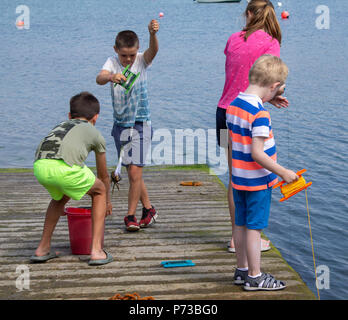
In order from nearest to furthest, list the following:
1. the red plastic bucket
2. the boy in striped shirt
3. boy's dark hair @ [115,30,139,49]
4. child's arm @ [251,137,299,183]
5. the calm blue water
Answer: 1. child's arm @ [251,137,299,183]
2. the boy in striped shirt
3. the red plastic bucket
4. boy's dark hair @ [115,30,139,49]
5. the calm blue water

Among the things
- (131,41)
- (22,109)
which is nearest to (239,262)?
(131,41)

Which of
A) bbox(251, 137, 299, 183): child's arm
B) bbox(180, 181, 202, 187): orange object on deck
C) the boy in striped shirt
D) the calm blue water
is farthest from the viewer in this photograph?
the calm blue water

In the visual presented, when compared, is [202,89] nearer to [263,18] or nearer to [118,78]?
[118,78]

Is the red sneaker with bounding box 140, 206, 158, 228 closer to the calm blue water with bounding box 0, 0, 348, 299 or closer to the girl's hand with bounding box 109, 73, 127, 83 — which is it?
the girl's hand with bounding box 109, 73, 127, 83

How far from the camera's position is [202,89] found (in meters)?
16.7

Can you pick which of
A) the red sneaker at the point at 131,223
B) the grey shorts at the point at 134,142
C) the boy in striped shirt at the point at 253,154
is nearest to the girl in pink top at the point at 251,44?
the boy in striped shirt at the point at 253,154

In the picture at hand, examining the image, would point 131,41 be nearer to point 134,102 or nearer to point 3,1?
point 134,102

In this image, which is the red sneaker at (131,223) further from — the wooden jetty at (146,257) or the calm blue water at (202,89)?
the calm blue water at (202,89)

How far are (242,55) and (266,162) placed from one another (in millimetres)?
1033

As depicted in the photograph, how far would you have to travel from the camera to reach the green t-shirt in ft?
13.2

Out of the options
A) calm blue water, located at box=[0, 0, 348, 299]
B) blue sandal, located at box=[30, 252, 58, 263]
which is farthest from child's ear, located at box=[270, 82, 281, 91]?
blue sandal, located at box=[30, 252, 58, 263]

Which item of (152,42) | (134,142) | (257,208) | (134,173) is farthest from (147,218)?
(257,208)

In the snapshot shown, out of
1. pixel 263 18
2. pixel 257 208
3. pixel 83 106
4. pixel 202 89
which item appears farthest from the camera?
pixel 202 89

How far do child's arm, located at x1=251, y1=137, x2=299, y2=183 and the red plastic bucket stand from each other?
1526 mm
